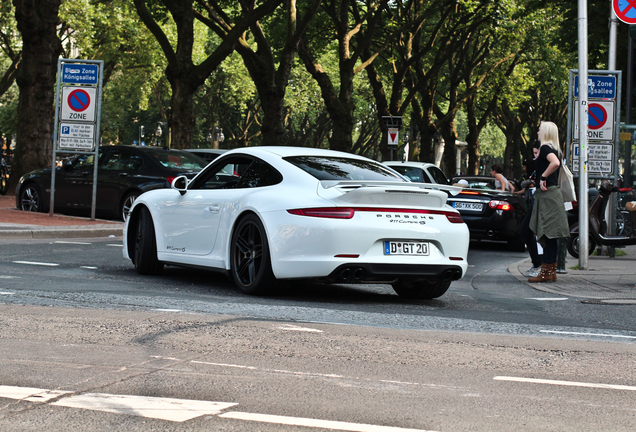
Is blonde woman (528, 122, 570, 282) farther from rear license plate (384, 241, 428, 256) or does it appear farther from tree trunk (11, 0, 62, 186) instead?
tree trunk (11, 0, 62, 186)

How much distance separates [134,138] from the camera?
75188 millimetres

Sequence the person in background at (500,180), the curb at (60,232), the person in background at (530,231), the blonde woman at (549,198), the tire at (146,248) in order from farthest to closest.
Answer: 1. the person in background at (500,180)
2. the curb at (60,232)
3. the person in background at (530,231)
4. the blonde woman at (549,198)
5. the tire at (146,248)

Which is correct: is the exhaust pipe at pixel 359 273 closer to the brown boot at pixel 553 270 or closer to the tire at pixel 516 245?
the brown boot at pixel 553 270

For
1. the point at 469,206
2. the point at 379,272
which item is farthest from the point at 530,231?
the point at 469,206

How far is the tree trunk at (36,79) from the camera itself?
2159cm

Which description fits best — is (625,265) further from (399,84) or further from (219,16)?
(399,84)

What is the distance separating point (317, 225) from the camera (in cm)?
723

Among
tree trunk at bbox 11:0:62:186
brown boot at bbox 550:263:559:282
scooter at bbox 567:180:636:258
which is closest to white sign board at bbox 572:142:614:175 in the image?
scooter at bbox 567:180:636:258

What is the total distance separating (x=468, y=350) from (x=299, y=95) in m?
52.7

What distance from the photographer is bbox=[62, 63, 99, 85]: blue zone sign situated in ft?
54.8

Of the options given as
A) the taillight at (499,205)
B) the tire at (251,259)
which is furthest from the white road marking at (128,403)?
the taillight at (499,205)

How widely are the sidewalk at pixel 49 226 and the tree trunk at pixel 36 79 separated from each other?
14.8 feet

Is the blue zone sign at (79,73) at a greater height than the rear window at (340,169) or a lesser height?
greater

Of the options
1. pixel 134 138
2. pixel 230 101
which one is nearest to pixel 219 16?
pixel 230 101
